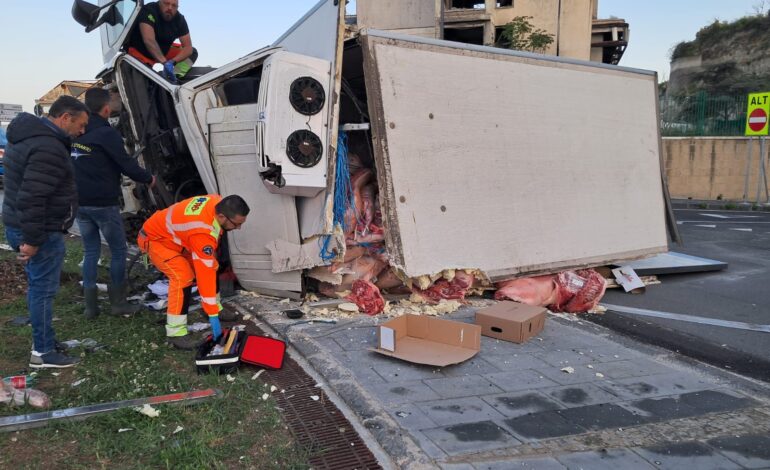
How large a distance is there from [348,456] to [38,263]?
90.0 inches

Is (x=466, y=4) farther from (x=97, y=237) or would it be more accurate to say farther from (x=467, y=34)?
(x=97, y=237)

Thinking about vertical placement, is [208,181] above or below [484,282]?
above

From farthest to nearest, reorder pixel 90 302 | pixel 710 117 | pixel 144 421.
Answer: pixel 710 117, pixel 90 302, pixel 144 421

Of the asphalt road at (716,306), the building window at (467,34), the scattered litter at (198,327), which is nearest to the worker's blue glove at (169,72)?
the scattered litter at (198,327)

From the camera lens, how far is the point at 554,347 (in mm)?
3896

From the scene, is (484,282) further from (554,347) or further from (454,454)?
(454,454)

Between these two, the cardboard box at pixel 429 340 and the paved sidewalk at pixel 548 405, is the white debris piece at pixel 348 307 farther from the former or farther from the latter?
the cardboard box at pixel 429 340

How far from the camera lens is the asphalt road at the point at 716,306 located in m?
4.05

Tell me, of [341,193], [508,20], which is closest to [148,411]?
[341,193]

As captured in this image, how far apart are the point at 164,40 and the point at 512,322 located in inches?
183

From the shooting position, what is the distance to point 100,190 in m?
4.13

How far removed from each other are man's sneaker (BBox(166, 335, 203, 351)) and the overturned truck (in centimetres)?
108

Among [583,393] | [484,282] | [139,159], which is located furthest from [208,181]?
[583,393]

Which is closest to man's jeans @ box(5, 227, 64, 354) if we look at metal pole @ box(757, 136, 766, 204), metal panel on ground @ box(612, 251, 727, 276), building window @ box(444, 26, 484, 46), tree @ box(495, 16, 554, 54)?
metal panel on ground @ box(612, 251, 727, 276)
